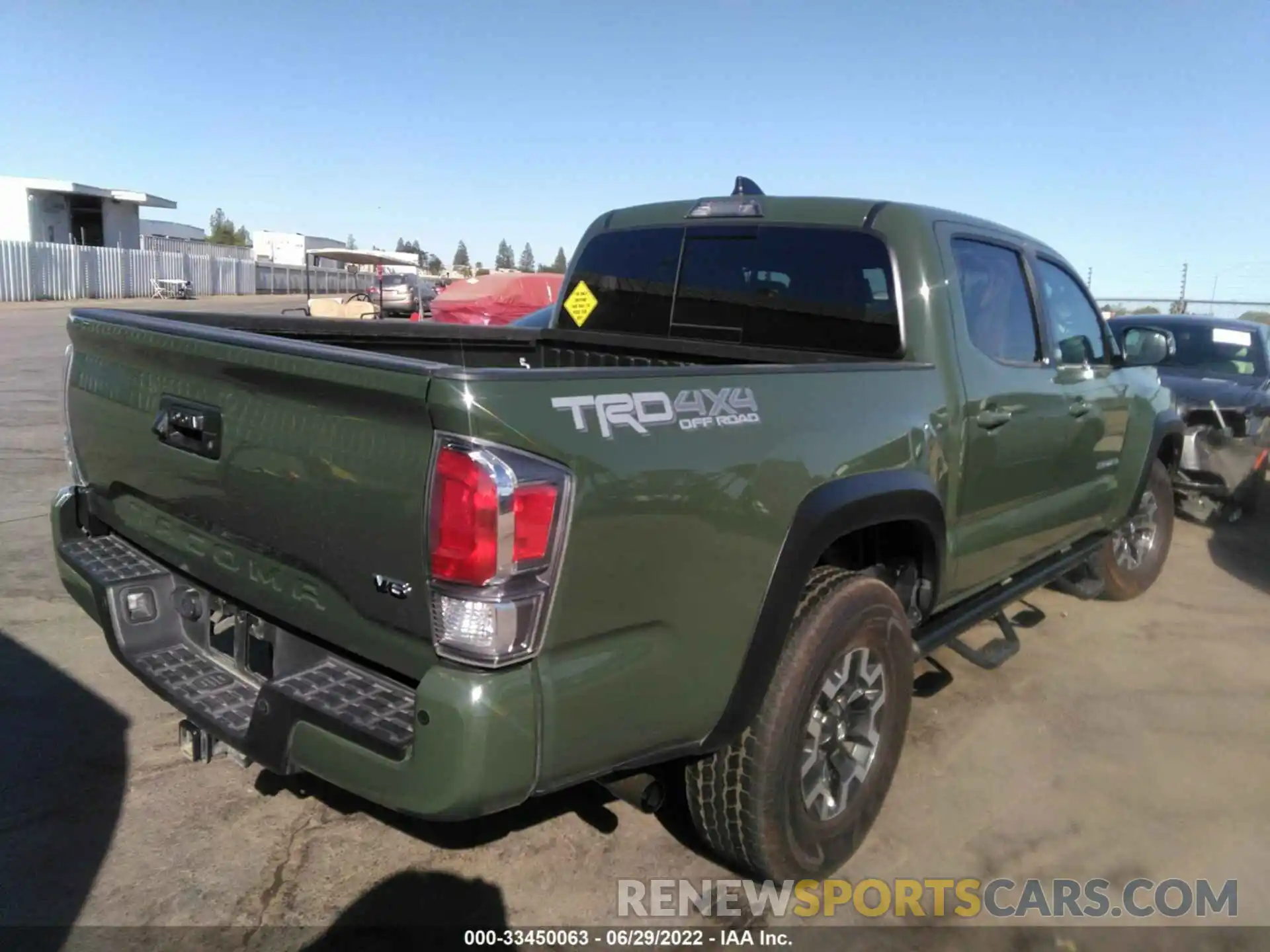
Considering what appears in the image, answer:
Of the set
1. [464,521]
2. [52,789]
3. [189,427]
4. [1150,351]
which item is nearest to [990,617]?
[1150,351]

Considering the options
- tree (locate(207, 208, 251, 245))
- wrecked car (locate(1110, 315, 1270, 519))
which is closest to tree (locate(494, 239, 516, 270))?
tree (locate(207, 208, 251, 245))

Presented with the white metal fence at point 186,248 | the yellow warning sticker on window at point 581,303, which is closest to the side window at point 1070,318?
the yellow warning sticker on window at point 581,303

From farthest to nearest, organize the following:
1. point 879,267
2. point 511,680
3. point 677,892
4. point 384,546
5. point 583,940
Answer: point 879,267 < point 677,892 < point 583,940 < point 384,546 < point 511,680

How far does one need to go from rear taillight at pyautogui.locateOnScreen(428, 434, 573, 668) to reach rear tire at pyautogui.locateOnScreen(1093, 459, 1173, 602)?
14.9 feet

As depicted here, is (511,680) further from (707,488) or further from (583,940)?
(583,940)

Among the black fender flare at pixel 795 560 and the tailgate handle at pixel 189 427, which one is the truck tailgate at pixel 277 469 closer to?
the tailgate handle at pixel 189 427

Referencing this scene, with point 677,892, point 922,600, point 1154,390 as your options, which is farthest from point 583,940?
point 1154,390

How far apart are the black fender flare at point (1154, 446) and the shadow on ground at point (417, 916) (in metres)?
4.06

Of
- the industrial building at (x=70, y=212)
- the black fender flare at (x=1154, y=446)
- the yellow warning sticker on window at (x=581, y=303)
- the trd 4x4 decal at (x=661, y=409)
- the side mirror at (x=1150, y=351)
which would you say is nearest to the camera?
the trd 4x4 decal at (x=661, y=409)

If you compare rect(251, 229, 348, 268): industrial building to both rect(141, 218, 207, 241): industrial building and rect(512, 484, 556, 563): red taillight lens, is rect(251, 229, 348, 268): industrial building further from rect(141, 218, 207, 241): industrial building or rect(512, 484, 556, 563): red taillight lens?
rect(512, 484, 556, 563): red taillight lens

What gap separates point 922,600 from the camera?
3.49 m

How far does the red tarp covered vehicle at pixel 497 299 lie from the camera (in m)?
15.1

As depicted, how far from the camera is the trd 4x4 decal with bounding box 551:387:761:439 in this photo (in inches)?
79.9

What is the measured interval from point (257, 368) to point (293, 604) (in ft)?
1.92
